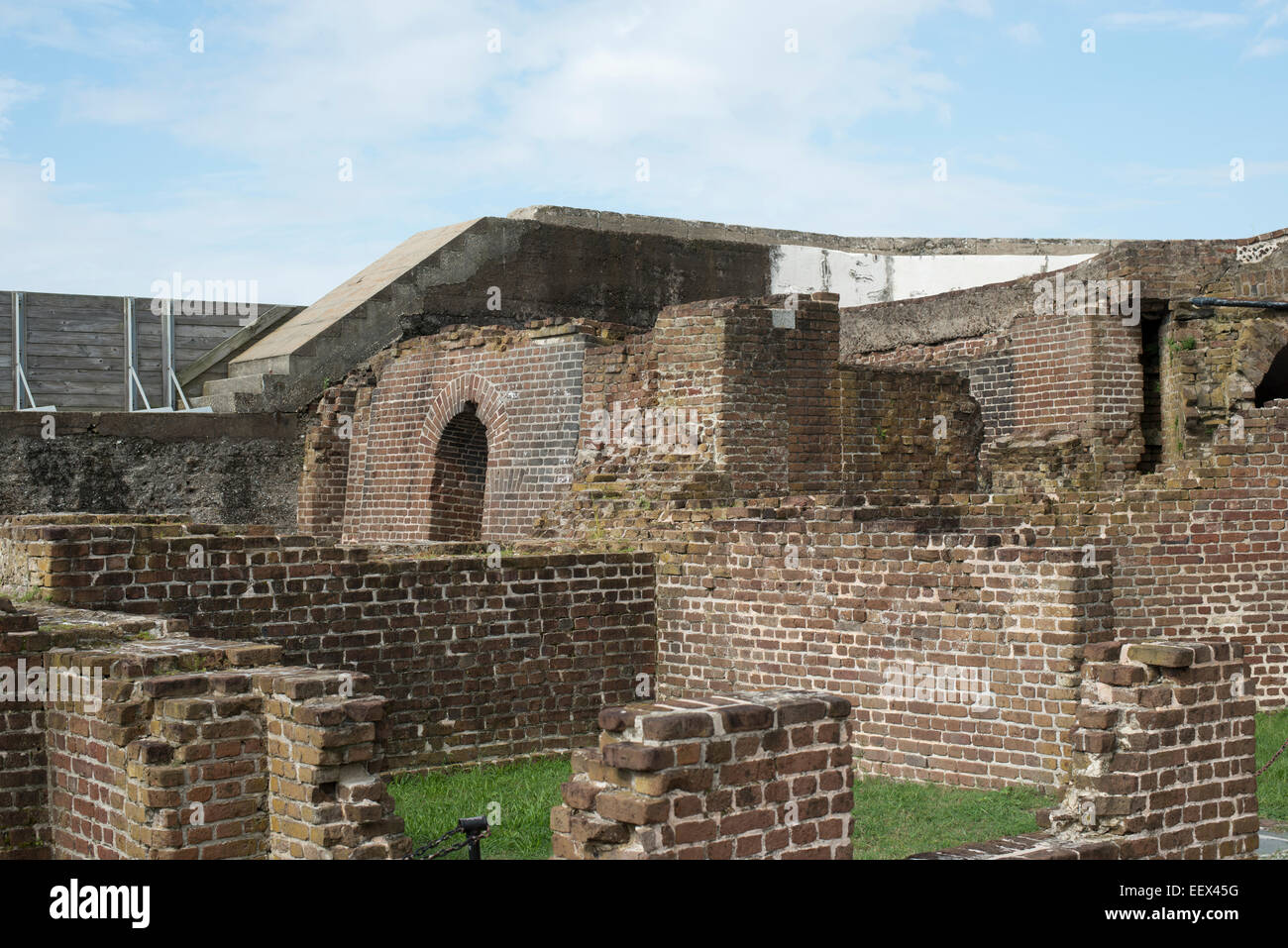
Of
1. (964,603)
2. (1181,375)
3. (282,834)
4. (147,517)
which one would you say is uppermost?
(1181,375)

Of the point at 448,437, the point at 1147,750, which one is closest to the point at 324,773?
the point at 1147,750

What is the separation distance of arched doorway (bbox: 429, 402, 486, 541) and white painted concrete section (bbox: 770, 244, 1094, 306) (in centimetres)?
993

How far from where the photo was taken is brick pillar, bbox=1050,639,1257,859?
563 centimetres

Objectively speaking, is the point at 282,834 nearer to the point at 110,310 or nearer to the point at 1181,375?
the point at 1181,375

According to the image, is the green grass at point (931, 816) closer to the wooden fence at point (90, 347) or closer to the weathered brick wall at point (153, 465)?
the weathered brick wall at point (153, 465)

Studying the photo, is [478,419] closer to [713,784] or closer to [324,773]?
[324,773]

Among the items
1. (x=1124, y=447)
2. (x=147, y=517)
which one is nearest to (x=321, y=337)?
(x=147, y=517)

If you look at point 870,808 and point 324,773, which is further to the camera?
point 870,808

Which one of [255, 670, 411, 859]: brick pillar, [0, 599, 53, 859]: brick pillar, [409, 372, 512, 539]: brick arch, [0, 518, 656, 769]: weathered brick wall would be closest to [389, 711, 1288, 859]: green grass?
[0, 518, 656, 769]: weathered brick wall

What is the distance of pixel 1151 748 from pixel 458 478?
10.5 m

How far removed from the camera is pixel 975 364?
55.1 feet

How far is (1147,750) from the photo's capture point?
564 cm
